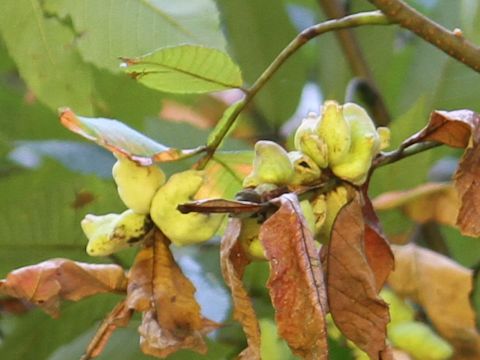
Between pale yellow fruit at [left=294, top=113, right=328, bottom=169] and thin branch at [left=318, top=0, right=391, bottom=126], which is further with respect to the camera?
thin branch at [left=318, top=0, right=391, bottom=126]

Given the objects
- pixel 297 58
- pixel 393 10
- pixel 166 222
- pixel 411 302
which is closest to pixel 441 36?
pixel 393 10

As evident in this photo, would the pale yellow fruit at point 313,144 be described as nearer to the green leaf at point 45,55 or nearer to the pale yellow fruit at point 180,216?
the pale yellow fruit at point 180,216

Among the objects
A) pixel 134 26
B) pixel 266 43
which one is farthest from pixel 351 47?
pixel 134 26

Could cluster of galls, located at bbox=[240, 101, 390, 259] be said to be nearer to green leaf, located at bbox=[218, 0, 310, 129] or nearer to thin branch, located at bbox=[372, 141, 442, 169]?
thin branch, located at bbox=[372, 141, 442, 169]

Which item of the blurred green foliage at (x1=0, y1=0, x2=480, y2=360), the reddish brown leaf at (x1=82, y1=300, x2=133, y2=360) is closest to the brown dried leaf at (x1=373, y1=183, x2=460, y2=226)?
the blurred green foliage at (x1=0, y1=0, x2=480, y2=360)

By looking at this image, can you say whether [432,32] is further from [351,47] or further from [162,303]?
[351,47]
